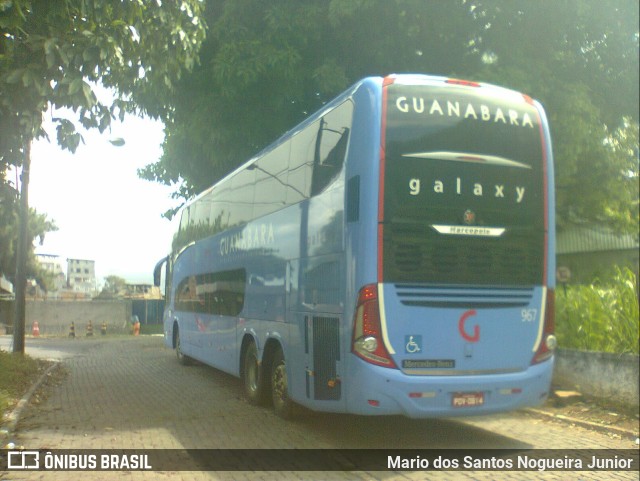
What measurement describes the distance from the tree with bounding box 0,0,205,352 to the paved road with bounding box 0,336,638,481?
347 centimetres

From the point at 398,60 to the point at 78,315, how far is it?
19855mm

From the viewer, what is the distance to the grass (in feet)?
33.0

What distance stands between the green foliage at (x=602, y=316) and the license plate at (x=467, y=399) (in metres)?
3.94

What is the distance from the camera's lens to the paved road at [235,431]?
6758 millimetres

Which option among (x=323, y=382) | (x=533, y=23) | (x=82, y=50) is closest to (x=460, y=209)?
(x=323, y=382)

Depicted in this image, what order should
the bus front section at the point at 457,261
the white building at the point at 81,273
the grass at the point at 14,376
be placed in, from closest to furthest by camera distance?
the bus front section at the point at 457,261, the grass at the point at 14,376, the white building at the point at 81,273

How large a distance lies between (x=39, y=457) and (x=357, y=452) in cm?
330

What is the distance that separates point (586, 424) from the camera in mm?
9141

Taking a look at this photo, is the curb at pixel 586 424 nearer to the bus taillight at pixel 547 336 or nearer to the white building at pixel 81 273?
the bus taillight at pixel 547 336

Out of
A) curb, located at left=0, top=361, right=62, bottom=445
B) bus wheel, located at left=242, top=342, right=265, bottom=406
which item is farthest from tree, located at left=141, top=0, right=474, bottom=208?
curb, located at left=0, top=361, right=62, bottom=445

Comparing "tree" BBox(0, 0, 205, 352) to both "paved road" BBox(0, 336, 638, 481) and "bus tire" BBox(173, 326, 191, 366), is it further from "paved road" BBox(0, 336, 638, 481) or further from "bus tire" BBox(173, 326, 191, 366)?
"bus tire" BBox(173, 326, 191, 366)

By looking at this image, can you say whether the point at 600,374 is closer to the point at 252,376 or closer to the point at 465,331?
the point at 465,331

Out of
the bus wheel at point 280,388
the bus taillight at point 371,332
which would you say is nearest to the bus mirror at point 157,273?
the bus wheel at point 280,388

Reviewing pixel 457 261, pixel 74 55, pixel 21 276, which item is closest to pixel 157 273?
pixel 21 276
